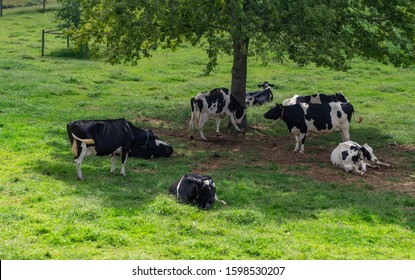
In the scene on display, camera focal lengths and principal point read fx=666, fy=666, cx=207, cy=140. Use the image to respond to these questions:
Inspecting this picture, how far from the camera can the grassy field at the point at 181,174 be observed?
1205 cm

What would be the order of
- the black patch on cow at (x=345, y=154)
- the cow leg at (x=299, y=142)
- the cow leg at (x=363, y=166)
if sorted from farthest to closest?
1. the cow leg at (x=299, y=142)
2. the black patch on cow at (x=345, y=154)
3. the cow leg at (x=363, y=166)

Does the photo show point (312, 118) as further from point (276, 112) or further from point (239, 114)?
point (239, 114)

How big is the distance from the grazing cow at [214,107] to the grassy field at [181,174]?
75 cm

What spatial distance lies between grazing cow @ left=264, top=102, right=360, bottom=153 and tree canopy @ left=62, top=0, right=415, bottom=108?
1.54 metres

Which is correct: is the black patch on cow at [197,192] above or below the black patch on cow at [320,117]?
below

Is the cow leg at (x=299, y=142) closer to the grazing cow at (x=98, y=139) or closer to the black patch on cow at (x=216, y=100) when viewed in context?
the black patch on cow at (x=216, y=100)

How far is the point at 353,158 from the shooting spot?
61.1 feet

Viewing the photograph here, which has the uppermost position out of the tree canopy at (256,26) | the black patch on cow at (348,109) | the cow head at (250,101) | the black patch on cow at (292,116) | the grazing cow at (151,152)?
the tree canopy at (256,26)

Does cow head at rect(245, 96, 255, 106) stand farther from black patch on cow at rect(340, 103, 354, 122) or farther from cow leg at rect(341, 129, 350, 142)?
black patch on cow at rect(340, 103, 354, 122)

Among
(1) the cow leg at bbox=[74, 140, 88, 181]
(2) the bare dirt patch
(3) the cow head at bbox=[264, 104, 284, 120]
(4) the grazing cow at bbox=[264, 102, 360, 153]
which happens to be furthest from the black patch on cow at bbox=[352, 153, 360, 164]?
(1) the cow leg at bbox=[74, 140, 88, 181]

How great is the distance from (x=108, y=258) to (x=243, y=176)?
275 inches

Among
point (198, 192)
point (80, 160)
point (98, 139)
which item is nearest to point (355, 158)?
point (198, 192)

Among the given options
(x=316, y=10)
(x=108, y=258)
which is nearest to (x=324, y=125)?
(x=316, y=10)

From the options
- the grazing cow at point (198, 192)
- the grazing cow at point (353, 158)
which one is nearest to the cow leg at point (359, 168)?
the grazing cow at point (353, 158)
